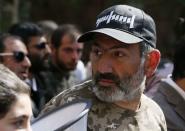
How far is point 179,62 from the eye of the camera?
3.47m

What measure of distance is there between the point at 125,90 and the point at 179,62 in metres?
0.83

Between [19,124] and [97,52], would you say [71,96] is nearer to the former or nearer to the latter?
[97,52]

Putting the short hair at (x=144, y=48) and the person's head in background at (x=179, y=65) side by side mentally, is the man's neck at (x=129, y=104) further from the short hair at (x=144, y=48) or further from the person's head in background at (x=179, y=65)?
the person's head in background at (x=179, y=65)

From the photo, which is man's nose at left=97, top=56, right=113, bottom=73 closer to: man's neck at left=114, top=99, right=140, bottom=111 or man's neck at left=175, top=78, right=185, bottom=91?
man's neck at left=114, top=99, right=140, bottom=111

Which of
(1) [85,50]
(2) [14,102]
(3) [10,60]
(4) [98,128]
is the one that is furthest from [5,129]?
(1) [85,50]

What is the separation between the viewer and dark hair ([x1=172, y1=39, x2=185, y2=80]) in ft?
11.2

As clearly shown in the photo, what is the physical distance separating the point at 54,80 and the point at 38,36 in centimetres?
44

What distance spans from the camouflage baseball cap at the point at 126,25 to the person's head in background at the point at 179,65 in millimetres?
637

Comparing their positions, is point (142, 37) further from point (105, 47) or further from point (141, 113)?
point (141, 113)

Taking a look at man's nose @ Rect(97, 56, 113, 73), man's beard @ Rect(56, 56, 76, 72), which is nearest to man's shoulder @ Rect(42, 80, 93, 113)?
man's nose @ Rect(97, 56, 113, 73)

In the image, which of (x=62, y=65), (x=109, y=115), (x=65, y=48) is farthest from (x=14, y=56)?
(x=109, y=115)

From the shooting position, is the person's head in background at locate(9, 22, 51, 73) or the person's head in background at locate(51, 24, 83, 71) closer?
the person's head in background at locate(9, 22, 51, 73)

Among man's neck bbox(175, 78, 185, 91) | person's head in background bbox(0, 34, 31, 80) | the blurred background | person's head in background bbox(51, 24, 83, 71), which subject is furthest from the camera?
the blurred background

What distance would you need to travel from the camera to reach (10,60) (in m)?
4.78
